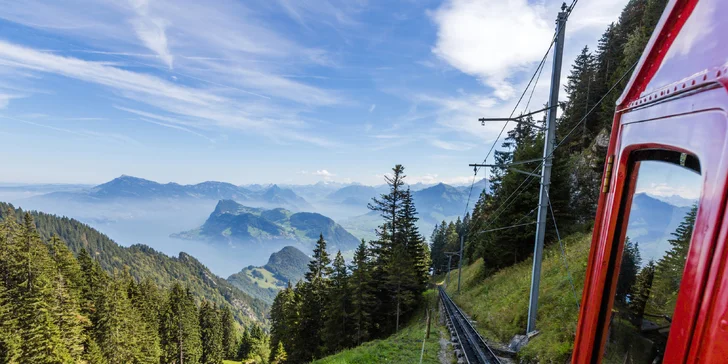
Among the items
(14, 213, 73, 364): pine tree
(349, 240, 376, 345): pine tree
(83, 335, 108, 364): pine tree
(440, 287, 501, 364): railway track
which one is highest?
(440, 287, 501, 364): railway track

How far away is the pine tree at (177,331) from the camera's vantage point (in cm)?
5419

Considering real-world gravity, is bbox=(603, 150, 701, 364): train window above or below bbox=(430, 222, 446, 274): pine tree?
above

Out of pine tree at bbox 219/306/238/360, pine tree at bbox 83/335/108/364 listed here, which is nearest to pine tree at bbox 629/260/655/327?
pine tree at bbox 83/335/108/364

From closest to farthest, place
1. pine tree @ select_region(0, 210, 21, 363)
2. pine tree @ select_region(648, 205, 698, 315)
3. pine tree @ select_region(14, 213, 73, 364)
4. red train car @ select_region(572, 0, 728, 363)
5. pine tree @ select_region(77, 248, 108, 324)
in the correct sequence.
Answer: red train car @ select_region(572, 0, 728, 363), pine tree @ select_region(648, 205, 698, 315), pine tree @ select_region(14, 213, 73, 364), pine tree @ select_region(0, 210, 21, 363), pine tree @ select_region(77, 248, 108, 324)

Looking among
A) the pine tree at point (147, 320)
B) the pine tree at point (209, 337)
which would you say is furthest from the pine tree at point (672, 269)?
the pine tree at point (209, 337)

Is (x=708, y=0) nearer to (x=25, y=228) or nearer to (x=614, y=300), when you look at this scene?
(x=614, y=300)

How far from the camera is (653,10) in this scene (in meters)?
30.2

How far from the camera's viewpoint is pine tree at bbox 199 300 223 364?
67.8 m

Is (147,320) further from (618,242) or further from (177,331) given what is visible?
(618,242)

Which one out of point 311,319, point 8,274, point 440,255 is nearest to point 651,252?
point 311,319

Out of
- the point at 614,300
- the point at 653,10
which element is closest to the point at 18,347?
the point at 614,300

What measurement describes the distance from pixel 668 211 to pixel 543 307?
12404 millimetres

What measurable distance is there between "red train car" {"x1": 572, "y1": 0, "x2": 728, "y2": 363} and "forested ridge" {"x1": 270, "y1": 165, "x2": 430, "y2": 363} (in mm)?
28629

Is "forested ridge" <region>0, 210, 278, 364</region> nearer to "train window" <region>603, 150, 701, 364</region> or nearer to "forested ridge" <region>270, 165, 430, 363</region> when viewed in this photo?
"forested ridge" <region>270, 165, 430, 363</region>
